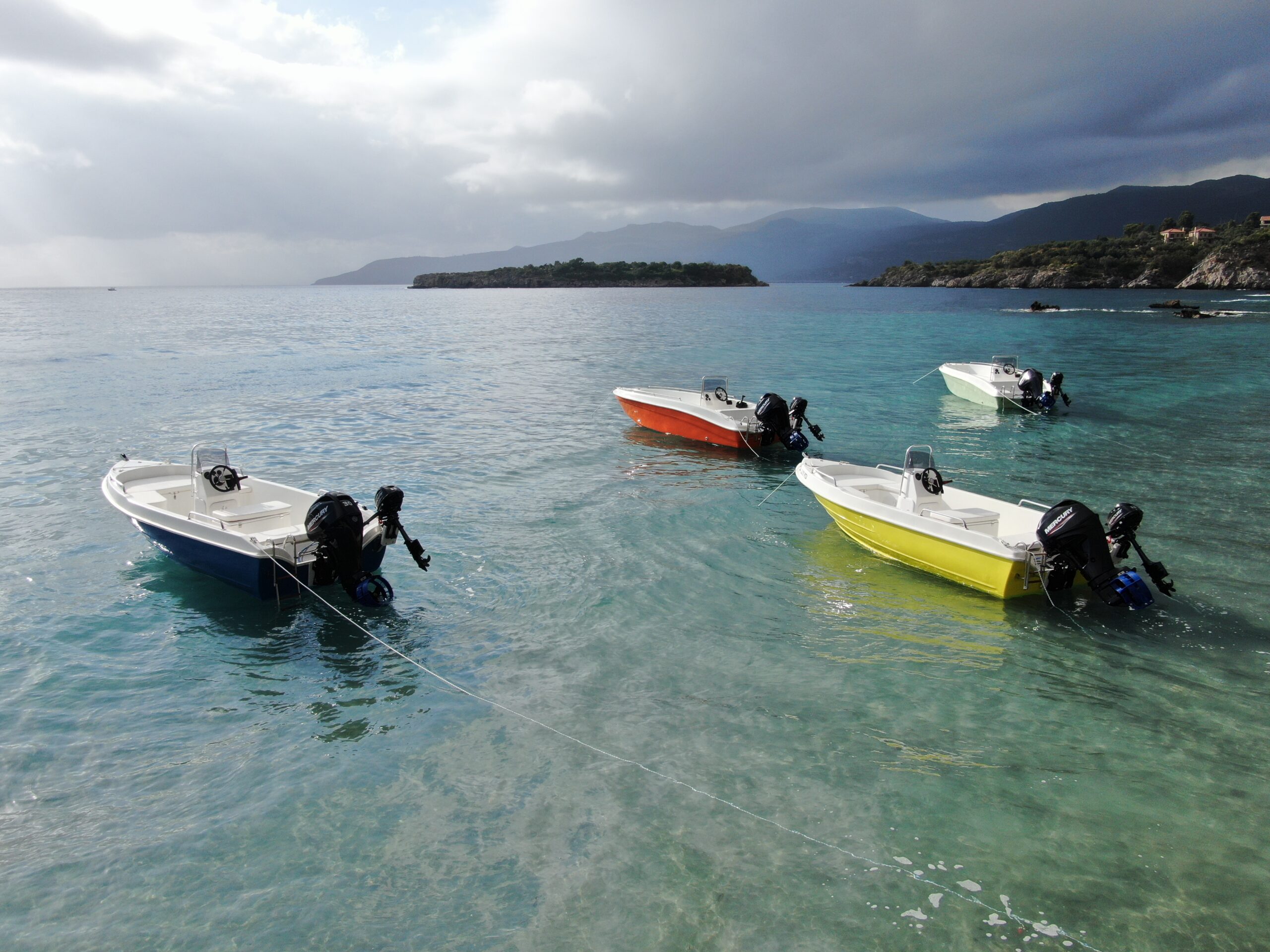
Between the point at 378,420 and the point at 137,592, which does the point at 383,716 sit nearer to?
the point at 137,592

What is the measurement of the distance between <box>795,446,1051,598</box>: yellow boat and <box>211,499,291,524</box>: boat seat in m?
8.73

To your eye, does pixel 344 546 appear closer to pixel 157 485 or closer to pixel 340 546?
pixel 340 546

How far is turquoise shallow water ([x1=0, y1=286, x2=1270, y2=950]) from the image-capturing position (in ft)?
17.7

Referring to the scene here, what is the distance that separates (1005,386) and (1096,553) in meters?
19.0

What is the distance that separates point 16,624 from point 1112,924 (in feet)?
41.2

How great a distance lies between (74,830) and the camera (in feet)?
20.5

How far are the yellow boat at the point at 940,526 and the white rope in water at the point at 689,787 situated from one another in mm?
5623

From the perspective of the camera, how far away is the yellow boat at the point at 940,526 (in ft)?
33.4

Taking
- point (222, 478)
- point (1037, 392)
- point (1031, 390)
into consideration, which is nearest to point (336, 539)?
point (222, 478)

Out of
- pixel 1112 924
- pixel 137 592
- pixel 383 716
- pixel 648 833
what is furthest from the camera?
pixel 137 592

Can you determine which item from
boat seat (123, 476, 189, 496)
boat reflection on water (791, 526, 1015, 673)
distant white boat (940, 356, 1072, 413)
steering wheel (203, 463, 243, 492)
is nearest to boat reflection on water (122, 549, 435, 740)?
steering wheel (203, 463, 243, 492)

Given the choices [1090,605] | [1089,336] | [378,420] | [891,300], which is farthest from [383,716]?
[891,300]

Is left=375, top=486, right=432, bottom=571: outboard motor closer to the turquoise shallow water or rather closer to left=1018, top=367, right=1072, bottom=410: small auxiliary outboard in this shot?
the turquoise shallow water

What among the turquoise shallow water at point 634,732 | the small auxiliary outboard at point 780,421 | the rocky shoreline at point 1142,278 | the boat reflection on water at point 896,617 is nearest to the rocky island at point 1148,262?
the rocky shoreline at point 1142,278
